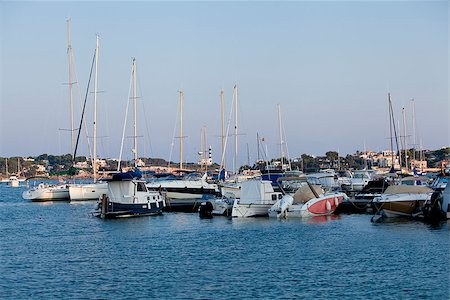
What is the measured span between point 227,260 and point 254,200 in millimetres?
19906

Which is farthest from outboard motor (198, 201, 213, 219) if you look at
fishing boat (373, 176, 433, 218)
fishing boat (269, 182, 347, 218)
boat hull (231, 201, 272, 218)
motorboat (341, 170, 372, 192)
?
motorboat (341, 170, 372, 192)

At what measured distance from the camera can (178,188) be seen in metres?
68.7

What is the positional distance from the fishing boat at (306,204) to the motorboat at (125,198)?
392 inches

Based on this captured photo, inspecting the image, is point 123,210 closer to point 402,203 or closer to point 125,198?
point 125,198

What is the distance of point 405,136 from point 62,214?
63.9m

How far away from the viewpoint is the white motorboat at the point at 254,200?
50.8 metres

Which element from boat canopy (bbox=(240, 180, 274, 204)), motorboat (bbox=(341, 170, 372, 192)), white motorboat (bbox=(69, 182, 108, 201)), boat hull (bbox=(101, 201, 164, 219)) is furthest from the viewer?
white motorboat (bbox=(69, 182, 108, 201))

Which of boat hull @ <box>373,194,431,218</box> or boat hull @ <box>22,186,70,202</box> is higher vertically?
boat hull @ <box>22,186,70,202</box>

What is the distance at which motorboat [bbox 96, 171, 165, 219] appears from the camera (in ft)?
167

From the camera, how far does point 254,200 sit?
51500 mm

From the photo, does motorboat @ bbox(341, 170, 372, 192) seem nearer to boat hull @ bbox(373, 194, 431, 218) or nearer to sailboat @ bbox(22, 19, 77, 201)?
boat hull @ bbox(373, 194, 431, 218)

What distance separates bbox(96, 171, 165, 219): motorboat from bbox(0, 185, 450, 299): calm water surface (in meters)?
1.74

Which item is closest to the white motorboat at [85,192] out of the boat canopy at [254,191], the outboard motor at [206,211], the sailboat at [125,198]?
the sailboat at [125,198]

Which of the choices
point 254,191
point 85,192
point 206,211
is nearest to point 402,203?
point 254,191
